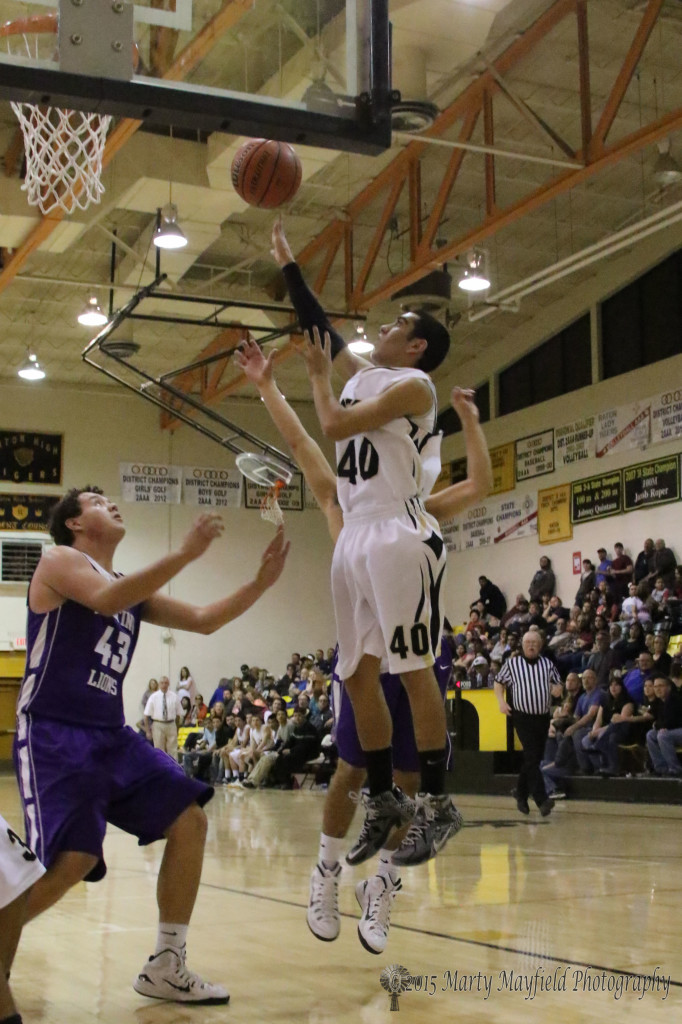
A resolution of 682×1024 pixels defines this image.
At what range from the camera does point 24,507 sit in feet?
88.7

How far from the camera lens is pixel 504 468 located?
2480 centimetres

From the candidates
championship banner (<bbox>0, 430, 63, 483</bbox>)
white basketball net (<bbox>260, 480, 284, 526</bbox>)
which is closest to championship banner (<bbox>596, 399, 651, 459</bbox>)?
championship banner (<bbox>0, 430, 63, 483</bbox>)

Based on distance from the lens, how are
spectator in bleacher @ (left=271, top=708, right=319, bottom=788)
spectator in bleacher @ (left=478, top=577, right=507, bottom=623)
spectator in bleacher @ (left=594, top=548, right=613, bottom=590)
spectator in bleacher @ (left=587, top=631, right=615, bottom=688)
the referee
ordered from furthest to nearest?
spectator in bleacher @ (left=478, top=577, right=507, bottom=623) → spectator in bleacher @ (left=594, top=548, right=613, bottom=590) → spectator in bleacher @ (left=271, top=708, right=319, bottom=788) → spectator in bleacher @ (left=587, top=631, right=615, bottom=688) → the referee

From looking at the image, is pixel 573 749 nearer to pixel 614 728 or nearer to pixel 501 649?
pixel 614 728

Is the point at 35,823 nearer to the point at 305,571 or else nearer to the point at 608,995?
the point at 608,995

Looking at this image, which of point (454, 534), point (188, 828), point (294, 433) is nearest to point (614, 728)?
point (294, 433)

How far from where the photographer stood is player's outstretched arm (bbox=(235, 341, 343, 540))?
4777 millimetres

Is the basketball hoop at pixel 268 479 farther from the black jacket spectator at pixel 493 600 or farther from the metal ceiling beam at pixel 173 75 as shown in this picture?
the black jacket spectator at pixel 493 600

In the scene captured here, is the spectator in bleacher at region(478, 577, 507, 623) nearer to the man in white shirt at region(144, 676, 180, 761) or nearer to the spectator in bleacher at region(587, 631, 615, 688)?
the spectator in bleacher at region(587, 631, 615, 688)

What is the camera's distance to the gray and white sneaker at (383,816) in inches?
168

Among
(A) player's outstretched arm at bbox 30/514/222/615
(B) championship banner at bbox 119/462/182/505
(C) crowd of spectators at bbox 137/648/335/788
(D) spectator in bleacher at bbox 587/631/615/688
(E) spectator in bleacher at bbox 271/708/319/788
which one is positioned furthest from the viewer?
(B) championship banner at bbox 119/462/182/505

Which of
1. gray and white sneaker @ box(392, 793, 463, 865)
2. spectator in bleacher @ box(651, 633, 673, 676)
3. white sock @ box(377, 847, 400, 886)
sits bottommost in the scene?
white sock @ box(377, 847, 400, 886)

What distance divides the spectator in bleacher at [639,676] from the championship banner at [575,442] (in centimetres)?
771

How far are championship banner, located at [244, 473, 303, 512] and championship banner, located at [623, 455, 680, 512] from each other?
32.8ft
